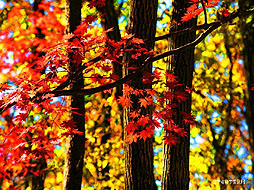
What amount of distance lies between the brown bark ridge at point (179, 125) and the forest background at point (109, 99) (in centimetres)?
6

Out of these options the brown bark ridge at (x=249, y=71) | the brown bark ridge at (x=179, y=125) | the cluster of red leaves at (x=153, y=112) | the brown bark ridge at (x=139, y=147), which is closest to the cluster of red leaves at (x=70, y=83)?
the cluster of red leaves at (x=153, y=112)

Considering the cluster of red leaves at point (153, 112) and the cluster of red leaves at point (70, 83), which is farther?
the cluster of red leaves at point (153, 112)

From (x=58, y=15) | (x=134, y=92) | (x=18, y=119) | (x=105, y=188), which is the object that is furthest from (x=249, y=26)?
(x=58, y=15)

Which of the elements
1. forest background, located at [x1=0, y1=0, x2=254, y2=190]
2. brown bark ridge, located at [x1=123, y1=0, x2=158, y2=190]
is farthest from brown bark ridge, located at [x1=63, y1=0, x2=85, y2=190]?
brown bark ridge, located at [x1=123, y1=0, x2=158, y2=190]

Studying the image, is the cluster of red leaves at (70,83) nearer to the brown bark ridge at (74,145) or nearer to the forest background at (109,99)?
the forest background at (109,99)

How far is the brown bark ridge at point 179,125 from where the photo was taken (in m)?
3.87

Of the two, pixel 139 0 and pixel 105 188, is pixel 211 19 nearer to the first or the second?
pixel 139 0

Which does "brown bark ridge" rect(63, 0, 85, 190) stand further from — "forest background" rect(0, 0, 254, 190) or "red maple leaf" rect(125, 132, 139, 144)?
"red maple leaf" rect(125, 132, 139, 144)

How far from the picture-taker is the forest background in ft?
9.87

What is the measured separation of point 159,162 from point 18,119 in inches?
148

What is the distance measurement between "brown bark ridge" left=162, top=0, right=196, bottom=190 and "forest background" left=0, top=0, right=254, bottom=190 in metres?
0.06

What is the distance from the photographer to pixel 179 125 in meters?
3.87

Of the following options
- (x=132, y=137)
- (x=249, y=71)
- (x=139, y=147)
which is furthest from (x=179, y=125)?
(x=249, y=71)

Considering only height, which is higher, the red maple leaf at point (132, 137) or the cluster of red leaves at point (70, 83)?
the cluster of red leaves at point (70, 83)
